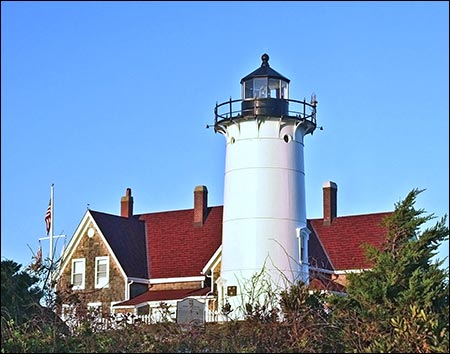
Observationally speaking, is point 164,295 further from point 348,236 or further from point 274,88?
point 274,88

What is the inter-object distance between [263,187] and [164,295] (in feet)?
22.7

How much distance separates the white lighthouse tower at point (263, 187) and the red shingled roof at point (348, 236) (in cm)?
535

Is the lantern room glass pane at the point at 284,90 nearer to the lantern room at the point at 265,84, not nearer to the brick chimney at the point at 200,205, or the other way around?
the lantern room at the point at 265,84

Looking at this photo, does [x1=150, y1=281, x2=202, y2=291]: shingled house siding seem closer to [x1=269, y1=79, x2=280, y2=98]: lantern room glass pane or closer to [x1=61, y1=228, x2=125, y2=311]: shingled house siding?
[x1=61, y1=228, x2=125, y2=311]: shingled house siding

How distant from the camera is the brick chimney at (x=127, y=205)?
127 ft

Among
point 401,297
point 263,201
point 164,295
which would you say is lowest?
point 401,297

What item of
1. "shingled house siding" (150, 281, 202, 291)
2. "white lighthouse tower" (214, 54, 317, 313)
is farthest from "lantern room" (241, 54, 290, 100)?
"shingled house siding" (150, 281, 202, 291)

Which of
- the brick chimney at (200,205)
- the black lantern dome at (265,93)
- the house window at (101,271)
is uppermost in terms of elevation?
the black lantern dome at (265,93)

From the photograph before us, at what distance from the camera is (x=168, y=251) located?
36.4m

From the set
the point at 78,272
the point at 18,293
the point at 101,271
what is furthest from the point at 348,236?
the point at 18,293

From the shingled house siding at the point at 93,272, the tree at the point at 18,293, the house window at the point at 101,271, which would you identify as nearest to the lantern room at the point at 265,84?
the shingled house siding at the point at 93,272

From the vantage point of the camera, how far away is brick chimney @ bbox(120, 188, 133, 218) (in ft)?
127

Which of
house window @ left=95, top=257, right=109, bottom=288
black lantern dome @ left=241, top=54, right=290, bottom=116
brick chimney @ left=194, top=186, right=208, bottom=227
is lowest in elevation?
house window @ left=95, top=257, right=109, bottom=288

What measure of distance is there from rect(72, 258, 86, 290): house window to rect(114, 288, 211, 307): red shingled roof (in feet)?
7.99
